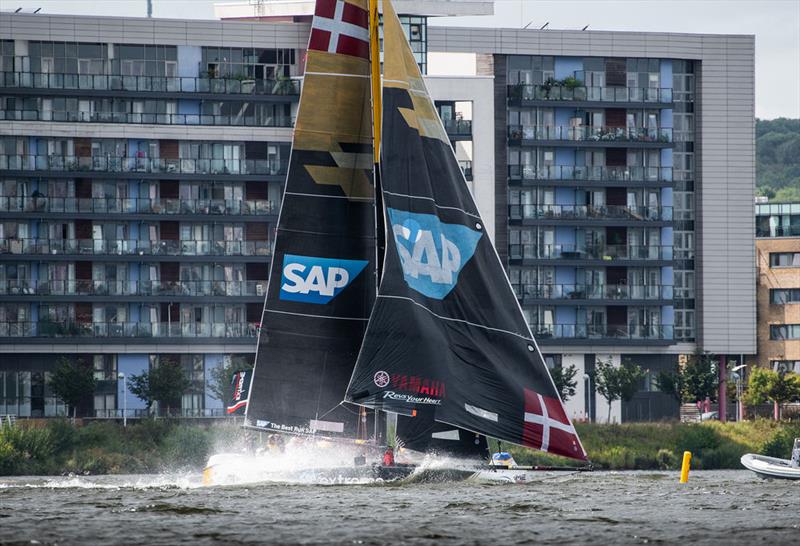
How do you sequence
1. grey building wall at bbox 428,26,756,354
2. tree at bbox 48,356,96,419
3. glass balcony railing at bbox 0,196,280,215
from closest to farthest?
tree at bbox 48,356,96,419 < glass balcony railing at bbox 0,196,280,215 < grey building wall at bbox 428,26,756,354

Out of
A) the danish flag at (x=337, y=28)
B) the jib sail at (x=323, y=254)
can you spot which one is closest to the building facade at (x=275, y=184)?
the jib sail at (x=323, y=254)

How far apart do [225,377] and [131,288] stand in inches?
431

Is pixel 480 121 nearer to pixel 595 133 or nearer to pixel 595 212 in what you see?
pixel 595 133

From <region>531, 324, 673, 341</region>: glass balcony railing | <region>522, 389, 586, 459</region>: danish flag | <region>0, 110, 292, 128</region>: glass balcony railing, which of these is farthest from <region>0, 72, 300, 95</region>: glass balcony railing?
<region>522, 389, 586, 459</region>: danish flag

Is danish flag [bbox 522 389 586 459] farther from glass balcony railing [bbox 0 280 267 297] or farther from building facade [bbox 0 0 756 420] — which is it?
building facade [bbox 0 0 756 420]

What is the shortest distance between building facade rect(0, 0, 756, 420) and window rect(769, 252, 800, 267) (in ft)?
73.4

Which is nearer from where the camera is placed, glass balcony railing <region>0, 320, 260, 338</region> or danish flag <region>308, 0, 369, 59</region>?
danish flag <region>308, 0, 369, 59</region>

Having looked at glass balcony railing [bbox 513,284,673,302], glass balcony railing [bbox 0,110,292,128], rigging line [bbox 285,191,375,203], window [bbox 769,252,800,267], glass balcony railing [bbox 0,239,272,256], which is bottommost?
glass balcony railing [bbox 513,284,673,302]

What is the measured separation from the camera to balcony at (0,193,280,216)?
102 m

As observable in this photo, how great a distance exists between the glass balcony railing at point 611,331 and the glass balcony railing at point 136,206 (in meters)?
20.5

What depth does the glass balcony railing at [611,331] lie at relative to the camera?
108812 millimetres

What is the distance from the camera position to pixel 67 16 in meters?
103

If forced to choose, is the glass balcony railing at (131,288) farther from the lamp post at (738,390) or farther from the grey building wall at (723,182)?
the lamp post at (738,390)

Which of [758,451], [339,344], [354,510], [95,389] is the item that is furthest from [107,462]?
[354,510]
